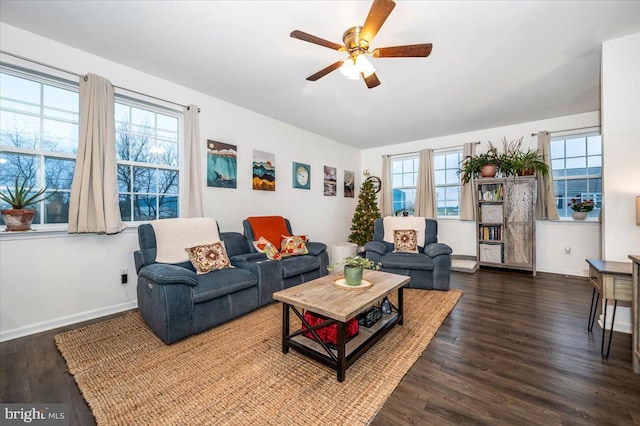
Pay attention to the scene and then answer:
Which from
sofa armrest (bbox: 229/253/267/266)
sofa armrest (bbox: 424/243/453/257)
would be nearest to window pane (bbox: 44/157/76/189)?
sofa armrest (bbox: 229/253/267/266)

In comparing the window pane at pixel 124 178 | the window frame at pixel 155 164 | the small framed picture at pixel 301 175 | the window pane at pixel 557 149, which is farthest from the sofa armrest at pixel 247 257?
the window pane at pixel 557 149

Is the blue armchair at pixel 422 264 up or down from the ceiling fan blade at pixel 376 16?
down

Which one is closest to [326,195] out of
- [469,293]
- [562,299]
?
[469,293]

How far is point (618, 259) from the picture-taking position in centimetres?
234

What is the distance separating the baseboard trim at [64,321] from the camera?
87.5 inches

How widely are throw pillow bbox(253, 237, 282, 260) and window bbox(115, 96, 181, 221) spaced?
1.12 m

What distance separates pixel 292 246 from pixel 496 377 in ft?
7.80

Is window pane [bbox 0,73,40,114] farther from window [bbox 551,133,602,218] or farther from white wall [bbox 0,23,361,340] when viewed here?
window [bbox 551,133,602,218]

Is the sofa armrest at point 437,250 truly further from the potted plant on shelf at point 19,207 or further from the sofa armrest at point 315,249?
the potted plant on shelf at point 19,207

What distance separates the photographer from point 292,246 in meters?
3.44

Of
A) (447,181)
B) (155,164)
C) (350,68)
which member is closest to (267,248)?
(155,164)

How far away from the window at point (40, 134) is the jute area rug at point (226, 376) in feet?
4.49

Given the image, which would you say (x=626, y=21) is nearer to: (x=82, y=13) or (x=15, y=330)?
(x=82, y=13)

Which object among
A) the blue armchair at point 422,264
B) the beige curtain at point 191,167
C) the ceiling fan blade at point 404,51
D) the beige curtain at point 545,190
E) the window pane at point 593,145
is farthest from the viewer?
the beige curtain at point 545,190
